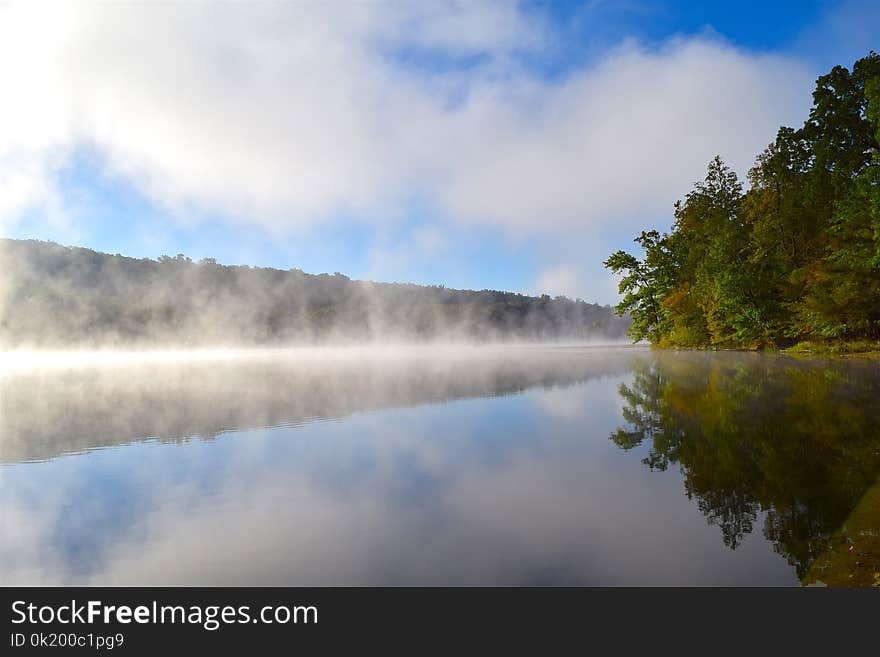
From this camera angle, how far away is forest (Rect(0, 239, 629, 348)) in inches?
3866

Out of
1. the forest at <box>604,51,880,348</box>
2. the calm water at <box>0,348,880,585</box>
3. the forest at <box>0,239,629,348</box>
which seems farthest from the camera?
the forest at <box>0,239,629,348</box>

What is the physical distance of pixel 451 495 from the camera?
22.0ft

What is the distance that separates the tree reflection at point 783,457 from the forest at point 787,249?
40.9 feet

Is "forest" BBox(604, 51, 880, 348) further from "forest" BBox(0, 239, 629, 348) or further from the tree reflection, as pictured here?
"forest" BBox(0, 239, 629, 348)

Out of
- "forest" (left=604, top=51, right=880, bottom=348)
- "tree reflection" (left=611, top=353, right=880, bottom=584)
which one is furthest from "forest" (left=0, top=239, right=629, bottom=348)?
"tree reflection" (left=611, top=353, right=880, bottom=584)

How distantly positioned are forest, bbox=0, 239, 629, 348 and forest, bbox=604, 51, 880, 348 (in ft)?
88.2

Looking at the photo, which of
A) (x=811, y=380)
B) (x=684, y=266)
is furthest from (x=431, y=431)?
(x=684, y=266)

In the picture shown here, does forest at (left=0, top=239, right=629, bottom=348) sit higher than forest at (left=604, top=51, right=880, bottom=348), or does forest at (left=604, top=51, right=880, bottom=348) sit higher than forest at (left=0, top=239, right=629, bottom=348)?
forest at (left=0, top=239, right=629, bottom=348)

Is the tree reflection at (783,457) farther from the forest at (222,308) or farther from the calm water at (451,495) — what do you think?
the forest at (222,308)

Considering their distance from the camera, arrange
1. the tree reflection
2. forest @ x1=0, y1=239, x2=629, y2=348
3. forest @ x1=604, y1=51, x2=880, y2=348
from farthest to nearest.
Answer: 1. forest @ x1=0, y1=239, x2=629, y2=348
2. forest @ x1=604, y1=51, x2=880, y2=348
3. the tree reflection

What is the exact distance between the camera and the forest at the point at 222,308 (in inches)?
3866

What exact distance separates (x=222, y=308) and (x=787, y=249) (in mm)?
126617
